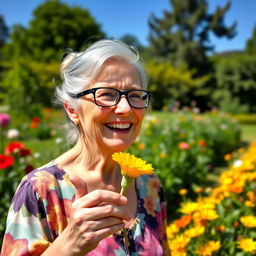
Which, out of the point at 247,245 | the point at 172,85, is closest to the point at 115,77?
the point at 247,245

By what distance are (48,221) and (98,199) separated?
0.40 m

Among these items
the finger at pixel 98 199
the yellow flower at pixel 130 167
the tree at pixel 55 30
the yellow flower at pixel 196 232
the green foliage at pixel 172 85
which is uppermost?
the tree at pixel 55 30

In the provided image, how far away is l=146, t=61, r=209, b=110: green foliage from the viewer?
66.4ft

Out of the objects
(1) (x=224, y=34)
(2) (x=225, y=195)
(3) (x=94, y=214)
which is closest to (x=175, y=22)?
(1) (x=224, y=34)

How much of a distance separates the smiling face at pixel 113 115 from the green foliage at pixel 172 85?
1818cm

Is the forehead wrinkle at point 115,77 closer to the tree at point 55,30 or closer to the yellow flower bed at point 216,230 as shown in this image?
the yellow flower bed at point 216,230

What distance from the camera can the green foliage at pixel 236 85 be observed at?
70.2ft

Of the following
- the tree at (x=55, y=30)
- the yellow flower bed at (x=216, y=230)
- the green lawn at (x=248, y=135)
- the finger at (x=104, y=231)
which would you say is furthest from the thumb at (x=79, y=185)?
the tree at (x=55, y=30)

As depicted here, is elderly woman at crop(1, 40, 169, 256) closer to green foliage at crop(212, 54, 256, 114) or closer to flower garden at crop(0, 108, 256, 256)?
flower garden at crop(0, 108, 256, 256)

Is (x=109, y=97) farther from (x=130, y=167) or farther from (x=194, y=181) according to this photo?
(x=194, y=181)

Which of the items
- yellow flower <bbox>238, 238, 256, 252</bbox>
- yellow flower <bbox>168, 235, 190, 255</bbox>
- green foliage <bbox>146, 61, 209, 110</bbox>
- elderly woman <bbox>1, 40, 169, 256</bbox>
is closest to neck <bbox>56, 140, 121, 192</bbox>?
elderly woman <bbox>1, 40, 169, 256</bbox>

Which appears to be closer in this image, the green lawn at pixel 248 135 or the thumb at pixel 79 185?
the thumb at pixel 79 185

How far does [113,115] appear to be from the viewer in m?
1.13

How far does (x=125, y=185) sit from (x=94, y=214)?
0.11m
